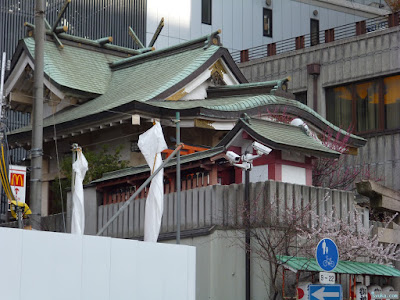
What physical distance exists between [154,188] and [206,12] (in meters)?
28.9

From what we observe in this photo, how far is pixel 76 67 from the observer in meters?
34.1

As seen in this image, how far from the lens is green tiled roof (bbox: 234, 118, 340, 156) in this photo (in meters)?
23.3

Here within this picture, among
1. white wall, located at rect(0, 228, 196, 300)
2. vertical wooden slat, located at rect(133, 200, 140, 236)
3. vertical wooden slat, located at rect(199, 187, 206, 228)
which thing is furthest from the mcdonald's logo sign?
white wall, located at rect(0, 228, 196, 300)

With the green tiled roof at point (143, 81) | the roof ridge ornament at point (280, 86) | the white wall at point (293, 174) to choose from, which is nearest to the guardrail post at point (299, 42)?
the green tiled roof at point (143, 81)

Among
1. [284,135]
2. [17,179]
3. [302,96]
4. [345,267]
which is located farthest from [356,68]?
[17,179]

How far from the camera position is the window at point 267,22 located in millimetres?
51031

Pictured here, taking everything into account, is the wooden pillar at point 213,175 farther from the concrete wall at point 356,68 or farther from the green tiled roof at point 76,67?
the concrete wall at point 356,68

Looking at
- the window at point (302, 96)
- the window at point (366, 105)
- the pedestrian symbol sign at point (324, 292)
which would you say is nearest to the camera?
the pedestrian symbol sign at point (324, 292)

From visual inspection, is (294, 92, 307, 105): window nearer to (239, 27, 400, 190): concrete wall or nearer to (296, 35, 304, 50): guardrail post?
(239, 27, 400, 190): concrete wall

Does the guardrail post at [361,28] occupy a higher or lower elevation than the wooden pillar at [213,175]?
higher

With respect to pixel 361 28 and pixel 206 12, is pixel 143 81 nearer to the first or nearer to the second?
pixel 361 28

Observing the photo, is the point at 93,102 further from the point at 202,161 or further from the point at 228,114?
the point at 202,161

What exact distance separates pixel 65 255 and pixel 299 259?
7.89 m

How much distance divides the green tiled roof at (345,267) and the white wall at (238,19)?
25.8m
